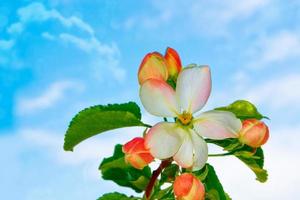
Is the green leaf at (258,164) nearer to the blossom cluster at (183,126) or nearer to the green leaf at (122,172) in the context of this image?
the blossom cluster at (183,126)

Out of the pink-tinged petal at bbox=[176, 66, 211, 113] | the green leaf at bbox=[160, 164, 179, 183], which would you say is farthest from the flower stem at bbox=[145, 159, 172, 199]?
the pink-tinged petal at bbox=[176, 66, 211, 113]

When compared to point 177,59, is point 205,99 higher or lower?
lower

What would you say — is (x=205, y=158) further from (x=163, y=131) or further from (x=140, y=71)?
(x=140, y=71)

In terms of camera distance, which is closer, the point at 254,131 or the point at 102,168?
the point at 254,131

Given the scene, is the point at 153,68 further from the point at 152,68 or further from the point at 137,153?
the point at 137,153

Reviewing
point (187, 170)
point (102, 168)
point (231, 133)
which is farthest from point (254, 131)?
point (102, 168)

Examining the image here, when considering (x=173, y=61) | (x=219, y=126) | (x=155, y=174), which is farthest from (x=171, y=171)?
(x=173, y=61)

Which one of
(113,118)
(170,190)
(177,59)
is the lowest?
(170,190)
